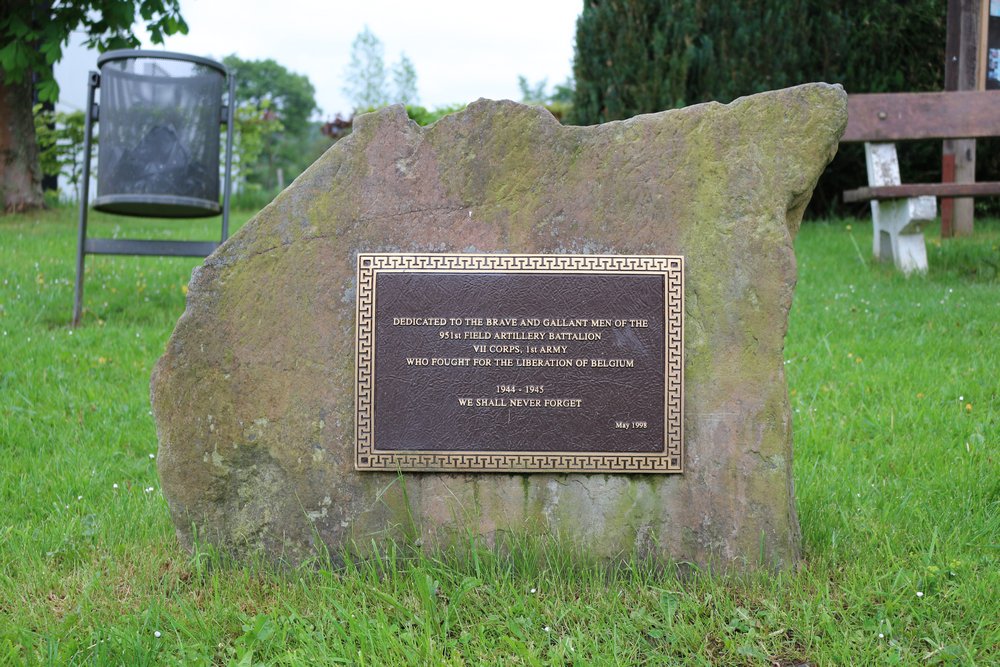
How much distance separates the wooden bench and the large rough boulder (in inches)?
187

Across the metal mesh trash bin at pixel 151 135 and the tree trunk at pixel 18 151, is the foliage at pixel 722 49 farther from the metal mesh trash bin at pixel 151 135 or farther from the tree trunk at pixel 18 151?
the tree trunk at pixel 18 151

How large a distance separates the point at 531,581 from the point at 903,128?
601cm

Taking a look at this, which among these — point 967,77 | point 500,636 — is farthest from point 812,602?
point 967,77

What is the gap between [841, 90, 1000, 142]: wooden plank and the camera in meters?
7.28

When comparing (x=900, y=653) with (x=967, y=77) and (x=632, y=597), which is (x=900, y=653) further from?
(x=967, y=77)

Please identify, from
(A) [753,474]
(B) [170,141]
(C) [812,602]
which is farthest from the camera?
(B) [170,141]

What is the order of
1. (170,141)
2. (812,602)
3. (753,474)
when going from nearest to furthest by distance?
(812,602)
(753,474)
(170,141)

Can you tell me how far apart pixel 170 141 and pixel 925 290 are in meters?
5.33

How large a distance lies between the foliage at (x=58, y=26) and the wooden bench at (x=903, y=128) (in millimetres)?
6800

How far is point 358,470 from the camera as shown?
9.61 ft

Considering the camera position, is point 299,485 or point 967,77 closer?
point 299,485

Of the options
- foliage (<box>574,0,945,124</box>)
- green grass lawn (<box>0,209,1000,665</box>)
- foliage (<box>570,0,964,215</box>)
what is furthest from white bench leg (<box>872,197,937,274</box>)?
foliage (<box>574,0,945,124</box>)

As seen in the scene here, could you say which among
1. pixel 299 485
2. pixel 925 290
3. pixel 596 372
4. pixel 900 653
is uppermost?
pixel 925 290

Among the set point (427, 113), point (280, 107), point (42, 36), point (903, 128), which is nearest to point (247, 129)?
point (427, 113)
